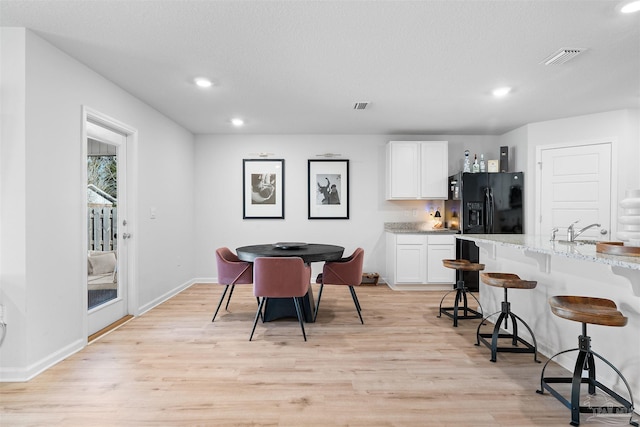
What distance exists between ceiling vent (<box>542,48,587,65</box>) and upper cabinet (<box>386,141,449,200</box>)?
246 cm

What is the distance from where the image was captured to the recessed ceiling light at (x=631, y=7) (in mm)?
2014

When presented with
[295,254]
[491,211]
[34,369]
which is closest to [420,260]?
[491,211]

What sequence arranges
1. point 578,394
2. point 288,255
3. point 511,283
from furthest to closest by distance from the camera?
point 288,255 < point 511,283 < point 578,394

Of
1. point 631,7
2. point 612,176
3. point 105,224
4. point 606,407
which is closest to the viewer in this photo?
point 606,407

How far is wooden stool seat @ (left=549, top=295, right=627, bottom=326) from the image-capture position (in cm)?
170

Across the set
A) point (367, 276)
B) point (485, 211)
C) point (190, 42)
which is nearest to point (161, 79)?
point (190, 42)

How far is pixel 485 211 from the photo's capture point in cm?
490

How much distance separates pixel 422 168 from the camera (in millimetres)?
5254

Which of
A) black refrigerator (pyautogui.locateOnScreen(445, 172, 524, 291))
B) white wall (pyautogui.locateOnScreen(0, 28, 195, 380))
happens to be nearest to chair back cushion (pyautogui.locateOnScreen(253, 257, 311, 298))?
white wall (pyautogui.locateOnScreen(0, 28, 195, 380))

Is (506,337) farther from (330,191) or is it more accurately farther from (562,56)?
(330,191)

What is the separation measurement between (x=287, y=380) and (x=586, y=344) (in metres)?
1.89

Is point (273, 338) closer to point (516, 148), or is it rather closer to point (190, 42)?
point (190, 42)

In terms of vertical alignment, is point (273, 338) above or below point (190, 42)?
below

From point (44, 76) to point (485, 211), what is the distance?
5284 mm
